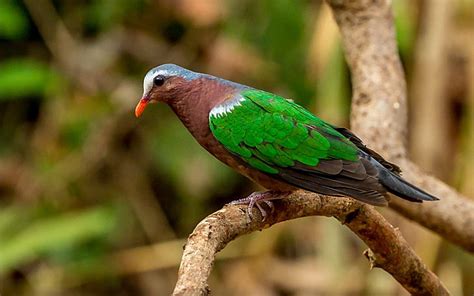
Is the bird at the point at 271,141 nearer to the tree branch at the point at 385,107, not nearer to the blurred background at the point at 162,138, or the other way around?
the tree branch at the point at 385,107

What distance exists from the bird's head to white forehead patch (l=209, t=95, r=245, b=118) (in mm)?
149

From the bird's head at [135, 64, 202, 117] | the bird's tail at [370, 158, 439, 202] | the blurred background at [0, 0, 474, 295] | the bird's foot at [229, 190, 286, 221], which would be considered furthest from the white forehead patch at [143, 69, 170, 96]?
the blurred background at [0, 0, 474, 295]

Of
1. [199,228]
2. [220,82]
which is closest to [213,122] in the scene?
[220,82]

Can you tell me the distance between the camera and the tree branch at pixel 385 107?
10.1 feet

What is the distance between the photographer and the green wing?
8.54 feet

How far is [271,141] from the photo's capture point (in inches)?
107

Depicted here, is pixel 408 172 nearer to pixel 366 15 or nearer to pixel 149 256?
pixel 366 15

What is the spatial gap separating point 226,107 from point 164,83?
225 millimetres

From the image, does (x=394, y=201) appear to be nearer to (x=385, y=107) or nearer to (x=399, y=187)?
(x=385, y=107)

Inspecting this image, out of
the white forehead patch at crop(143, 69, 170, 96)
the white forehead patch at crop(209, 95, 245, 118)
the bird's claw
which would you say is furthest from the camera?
the white forehead patch at crop(143, 69, 170, 96)

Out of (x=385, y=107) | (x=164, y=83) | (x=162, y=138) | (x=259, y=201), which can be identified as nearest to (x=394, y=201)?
(x=385, y=107)

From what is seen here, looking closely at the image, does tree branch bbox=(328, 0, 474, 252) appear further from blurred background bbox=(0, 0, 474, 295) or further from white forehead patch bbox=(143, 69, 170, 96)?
blurred background bbox=(0, 0, 474, 295)

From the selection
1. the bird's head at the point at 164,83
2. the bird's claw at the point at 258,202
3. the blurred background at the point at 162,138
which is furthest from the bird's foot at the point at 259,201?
the blurred background at the point at 162,138

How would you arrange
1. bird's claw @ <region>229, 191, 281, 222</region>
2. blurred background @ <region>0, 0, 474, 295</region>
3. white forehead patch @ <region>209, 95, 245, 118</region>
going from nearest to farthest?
bird's claw @ <region>229, 191, 281, 222</region>, white forehead patch @ <region>209, 95, 245, 118</region>, blurred background @ <region>0, 0, 474, 295</region>
